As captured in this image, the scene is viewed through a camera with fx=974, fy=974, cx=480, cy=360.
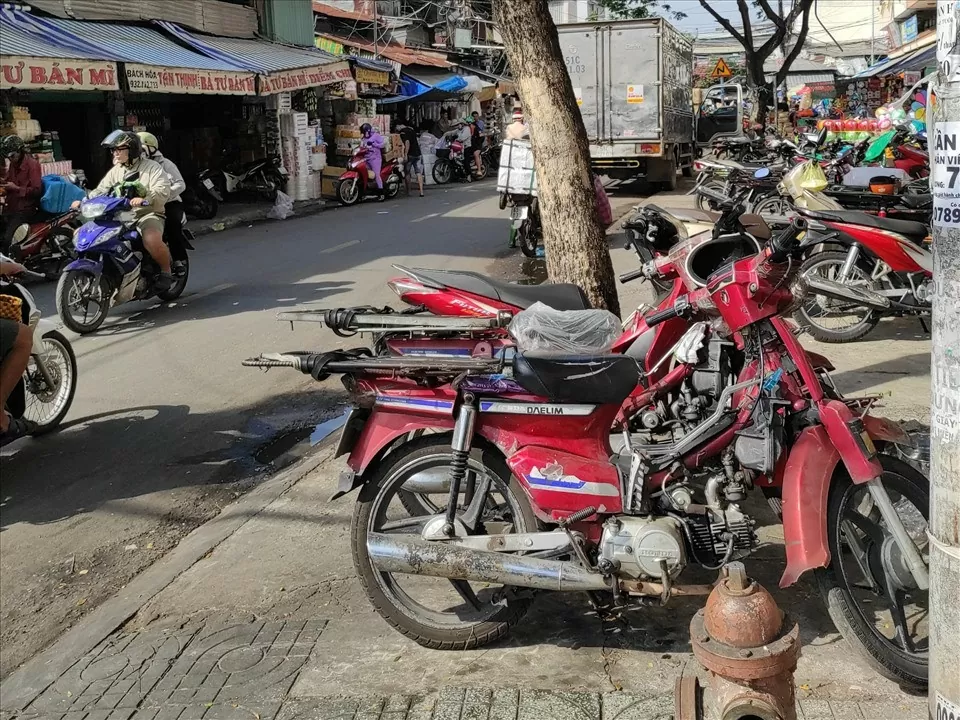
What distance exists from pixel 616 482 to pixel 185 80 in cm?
1443

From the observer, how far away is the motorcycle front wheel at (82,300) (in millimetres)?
8555

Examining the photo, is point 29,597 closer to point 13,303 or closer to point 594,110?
point 13,303

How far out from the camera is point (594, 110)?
63.0ft

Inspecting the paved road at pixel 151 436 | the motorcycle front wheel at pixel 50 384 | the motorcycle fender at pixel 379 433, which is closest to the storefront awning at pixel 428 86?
the paved road at pixel 151 436

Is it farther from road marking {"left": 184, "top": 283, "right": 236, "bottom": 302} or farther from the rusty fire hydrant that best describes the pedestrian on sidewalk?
the rusty fire hydrant

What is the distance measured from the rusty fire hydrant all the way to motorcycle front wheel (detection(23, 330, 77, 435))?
4.94m

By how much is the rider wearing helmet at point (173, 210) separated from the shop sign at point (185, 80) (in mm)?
5245

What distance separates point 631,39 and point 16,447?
618 inches

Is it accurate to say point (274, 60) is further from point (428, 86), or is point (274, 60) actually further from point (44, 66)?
point (428, 86)

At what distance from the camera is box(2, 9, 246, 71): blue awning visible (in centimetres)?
1409

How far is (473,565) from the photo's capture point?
3215mm

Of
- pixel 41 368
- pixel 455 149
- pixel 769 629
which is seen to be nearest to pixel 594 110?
pixel 455 149

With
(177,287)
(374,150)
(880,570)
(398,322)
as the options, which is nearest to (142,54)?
(374,150)

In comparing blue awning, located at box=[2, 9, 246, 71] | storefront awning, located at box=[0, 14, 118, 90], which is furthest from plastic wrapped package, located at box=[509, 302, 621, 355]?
blue awning, located at box=[2, 9, 246, 71]
